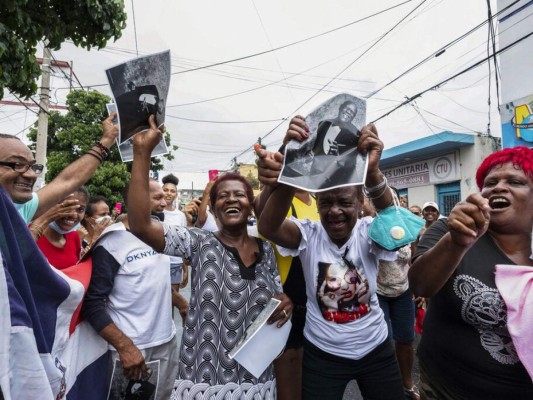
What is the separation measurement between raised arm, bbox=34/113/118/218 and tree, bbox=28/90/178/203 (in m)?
11.5

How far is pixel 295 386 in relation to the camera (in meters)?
2.08

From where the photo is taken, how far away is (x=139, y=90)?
5.34ft

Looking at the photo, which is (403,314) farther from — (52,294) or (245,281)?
(52,294)

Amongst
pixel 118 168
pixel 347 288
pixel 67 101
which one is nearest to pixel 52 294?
pixel 347 288

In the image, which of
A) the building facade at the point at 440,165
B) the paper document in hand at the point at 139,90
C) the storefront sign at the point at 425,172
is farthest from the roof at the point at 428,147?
the paper document in hand at the point at 139,90

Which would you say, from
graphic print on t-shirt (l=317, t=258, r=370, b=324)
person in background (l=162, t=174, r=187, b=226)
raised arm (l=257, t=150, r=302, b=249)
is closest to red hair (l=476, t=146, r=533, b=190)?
graphic print on t-shirt (l=317, t=258, r=370, b=324)

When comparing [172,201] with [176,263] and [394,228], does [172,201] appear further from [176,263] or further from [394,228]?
[394,228]

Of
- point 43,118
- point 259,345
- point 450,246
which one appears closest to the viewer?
point 450,246

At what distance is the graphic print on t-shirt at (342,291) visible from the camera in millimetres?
1865

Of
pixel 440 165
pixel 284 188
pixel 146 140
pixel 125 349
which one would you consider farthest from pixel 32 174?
pixel 440 165

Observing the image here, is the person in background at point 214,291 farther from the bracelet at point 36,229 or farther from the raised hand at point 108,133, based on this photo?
the bracelet at point 36,229

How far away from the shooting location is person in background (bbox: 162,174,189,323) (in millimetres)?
2857

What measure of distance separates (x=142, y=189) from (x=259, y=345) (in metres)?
0.86

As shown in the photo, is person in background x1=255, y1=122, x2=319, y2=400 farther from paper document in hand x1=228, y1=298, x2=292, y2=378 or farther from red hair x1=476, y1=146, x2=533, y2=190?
red hair x1=476, y1=146, x2=533, y2=190
